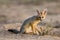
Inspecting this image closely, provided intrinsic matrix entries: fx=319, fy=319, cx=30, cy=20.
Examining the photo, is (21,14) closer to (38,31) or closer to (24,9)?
(24,9)

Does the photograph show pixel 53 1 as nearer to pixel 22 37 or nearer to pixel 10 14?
pixel 10 14

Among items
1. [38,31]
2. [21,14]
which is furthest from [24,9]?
[38,31]

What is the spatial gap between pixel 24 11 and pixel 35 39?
11284 millimetres

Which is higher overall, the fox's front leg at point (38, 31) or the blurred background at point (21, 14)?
the fox's front leg at point (38, 31)

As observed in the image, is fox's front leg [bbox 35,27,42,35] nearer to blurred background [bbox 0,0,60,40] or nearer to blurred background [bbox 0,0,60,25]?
blurred background [bbox 0,0,60,40]

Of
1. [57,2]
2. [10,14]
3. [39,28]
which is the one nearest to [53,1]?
[57,2]

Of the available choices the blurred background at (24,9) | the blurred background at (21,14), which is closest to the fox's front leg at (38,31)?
the blurred background at (21,14)

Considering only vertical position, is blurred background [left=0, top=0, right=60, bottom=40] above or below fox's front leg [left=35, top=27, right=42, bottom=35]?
below

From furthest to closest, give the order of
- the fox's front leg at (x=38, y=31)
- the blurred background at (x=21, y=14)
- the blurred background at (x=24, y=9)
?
1. the blurred background at (x=24, y=9)
2. the blurred background at (x=21, y=14)
3. the fox's front leg at (x=38, y=31)

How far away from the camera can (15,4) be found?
2589 centimetres

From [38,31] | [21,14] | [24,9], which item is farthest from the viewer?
[24,9]

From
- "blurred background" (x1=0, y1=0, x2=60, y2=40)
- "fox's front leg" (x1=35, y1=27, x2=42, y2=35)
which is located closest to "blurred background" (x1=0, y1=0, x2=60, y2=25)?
"blurred background" (x1=0, y1=0, x2=60, y2=40)

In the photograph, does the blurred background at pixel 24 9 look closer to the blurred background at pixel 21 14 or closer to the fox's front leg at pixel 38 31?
the blurred background at pixel 21 14

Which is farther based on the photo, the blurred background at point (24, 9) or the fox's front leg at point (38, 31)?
the blurred background at point (24, 9)
